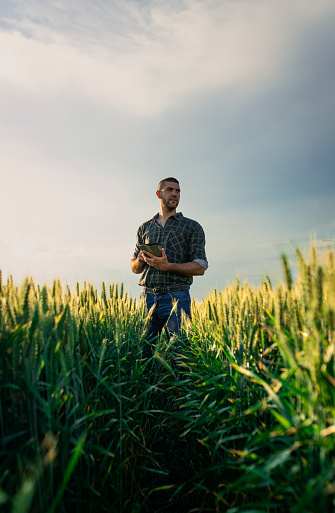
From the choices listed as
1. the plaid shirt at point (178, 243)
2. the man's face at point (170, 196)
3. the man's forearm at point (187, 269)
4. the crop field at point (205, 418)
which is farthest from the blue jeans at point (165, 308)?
the crop field at point (205, 418)

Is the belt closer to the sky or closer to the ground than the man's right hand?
closer to the ground

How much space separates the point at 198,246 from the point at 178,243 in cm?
27

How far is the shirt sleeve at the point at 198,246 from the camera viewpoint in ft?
14.9

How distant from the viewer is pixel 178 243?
4.62 meters

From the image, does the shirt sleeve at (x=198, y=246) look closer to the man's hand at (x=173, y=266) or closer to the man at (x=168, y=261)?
the man at (x=168, y=261)

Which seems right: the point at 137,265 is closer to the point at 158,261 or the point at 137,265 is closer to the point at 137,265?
the point at 137,265

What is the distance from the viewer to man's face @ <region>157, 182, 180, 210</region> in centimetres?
480

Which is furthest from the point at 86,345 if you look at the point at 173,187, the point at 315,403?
the point at 173,187

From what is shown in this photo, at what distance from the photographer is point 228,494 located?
1702mm

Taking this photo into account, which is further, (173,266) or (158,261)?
(173,266)

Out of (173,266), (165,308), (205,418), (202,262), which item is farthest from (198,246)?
(205,418)

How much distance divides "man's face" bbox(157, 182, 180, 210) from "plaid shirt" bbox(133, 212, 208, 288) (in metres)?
0.16

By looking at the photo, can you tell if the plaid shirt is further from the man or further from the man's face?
the man's face

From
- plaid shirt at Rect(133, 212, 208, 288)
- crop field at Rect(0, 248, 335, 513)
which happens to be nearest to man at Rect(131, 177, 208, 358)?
plaid shirt at Rect(133, 212, 208, 288)
